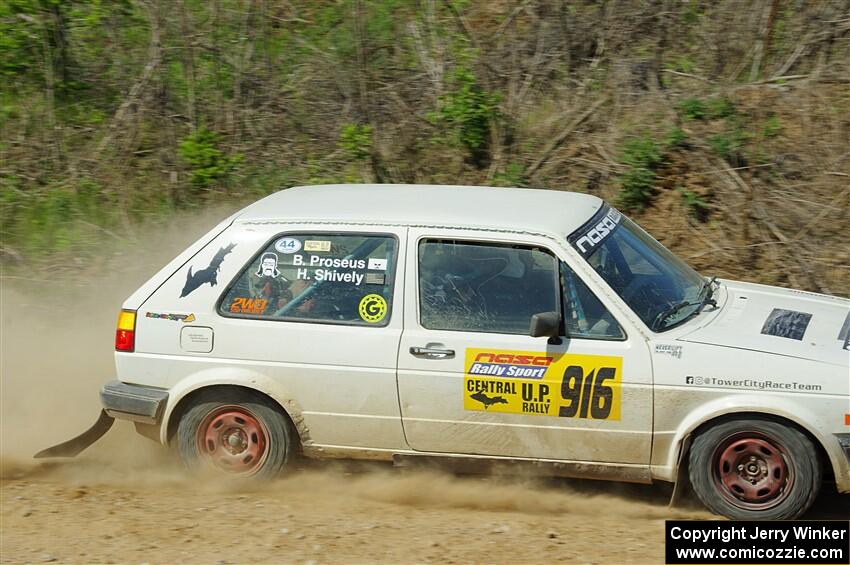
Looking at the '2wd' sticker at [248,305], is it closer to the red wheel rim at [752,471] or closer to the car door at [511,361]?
the car door at [511,361]

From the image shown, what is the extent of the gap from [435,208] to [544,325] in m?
1.07

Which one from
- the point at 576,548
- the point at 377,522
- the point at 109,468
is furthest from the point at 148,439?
the point at 576,548

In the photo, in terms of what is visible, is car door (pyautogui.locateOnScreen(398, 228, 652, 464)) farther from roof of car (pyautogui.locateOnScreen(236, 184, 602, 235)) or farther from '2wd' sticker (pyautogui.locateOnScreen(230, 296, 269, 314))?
'2wd' sticker (pyautogui.locateOnScreen(230, 296, 269, 314))

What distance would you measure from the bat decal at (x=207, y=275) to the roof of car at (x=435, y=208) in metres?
0.23

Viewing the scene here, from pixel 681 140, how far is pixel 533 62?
2.03m

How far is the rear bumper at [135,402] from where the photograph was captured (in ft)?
18.7

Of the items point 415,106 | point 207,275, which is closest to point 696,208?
point 415,106

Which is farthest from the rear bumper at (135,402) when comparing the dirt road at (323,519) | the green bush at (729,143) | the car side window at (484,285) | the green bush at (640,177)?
the green bush at (729,143)

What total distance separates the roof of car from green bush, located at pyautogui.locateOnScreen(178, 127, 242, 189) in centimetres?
437

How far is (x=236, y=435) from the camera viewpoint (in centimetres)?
578

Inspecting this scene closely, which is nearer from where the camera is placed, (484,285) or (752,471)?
(752,471)

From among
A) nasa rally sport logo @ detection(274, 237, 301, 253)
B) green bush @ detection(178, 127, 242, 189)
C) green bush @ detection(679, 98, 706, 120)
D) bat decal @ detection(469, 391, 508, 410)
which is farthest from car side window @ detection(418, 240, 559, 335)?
green bush @ detection(178, 127, 242, 189)

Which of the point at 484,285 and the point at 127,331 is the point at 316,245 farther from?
the point at 127,331

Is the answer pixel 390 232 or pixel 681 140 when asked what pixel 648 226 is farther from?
pixel 390 232
